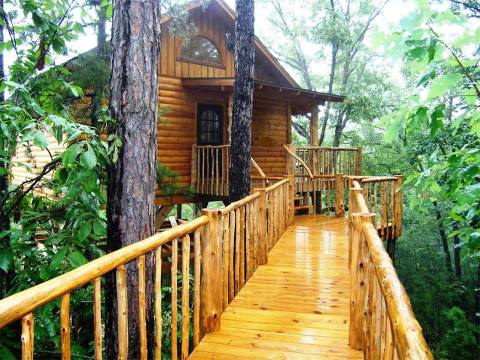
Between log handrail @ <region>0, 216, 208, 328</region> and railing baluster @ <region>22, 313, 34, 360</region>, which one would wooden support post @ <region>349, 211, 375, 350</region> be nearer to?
log handrail @ <region>0, 216, 208, 328</region>

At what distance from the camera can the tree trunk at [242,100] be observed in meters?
7.07

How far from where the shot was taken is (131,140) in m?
3.40

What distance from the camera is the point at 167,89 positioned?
11531mm

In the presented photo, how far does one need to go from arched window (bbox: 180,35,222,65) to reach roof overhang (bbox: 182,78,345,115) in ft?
3.75

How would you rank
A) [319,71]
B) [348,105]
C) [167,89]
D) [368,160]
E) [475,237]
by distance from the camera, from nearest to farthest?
[475,237] < [167,89] < [348,105] < [368,160] < [319,71]

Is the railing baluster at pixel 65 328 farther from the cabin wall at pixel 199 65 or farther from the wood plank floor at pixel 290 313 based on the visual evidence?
the cabin wall at pixel 199 65

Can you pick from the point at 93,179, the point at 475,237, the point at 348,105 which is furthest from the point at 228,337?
the point at 348,105

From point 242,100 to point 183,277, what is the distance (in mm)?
4725

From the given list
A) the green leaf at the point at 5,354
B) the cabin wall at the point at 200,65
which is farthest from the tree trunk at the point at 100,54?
the green leaf at the point at 5,354

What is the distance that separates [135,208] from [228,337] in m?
1.51

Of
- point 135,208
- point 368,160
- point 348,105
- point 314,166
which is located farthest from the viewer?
point 368,160

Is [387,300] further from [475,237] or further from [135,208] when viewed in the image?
[135,208]

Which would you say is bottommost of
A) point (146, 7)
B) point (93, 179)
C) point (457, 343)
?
point (457, 343)

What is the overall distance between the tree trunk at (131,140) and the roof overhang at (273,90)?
7011 millimetres
